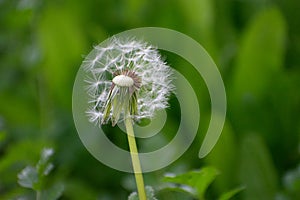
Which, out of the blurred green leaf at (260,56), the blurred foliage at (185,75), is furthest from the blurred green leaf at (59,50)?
the blurred green leaf at (260,56)

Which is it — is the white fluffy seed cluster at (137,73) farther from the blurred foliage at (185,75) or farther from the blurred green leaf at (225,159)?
the blurred green leaf at (225,159)

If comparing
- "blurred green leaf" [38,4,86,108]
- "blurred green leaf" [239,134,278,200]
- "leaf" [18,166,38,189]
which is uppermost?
"blurred green leaf" [38,4,86,108]

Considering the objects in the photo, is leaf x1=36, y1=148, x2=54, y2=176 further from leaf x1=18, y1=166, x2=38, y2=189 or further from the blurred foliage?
the blurred foliage

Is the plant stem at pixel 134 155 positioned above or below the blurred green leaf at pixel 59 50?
below

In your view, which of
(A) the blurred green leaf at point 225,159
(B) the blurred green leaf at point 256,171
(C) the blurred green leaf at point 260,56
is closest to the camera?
(B) the blurred green leaf at point 256,171

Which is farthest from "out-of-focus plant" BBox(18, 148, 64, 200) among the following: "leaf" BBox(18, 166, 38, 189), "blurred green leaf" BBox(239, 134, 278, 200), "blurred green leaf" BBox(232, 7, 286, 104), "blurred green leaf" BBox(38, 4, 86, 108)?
"blurred green leaf" BBox(38, 4, 86, 108)

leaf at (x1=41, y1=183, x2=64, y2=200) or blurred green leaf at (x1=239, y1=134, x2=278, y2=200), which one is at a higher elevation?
blurred green leaf at (x1=239, y1=134, x2=278, y2=200)

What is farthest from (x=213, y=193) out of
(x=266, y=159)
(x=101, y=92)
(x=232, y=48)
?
(x=101, y=92)

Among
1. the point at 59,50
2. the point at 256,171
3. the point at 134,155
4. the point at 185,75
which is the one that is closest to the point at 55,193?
the point at 134,155
